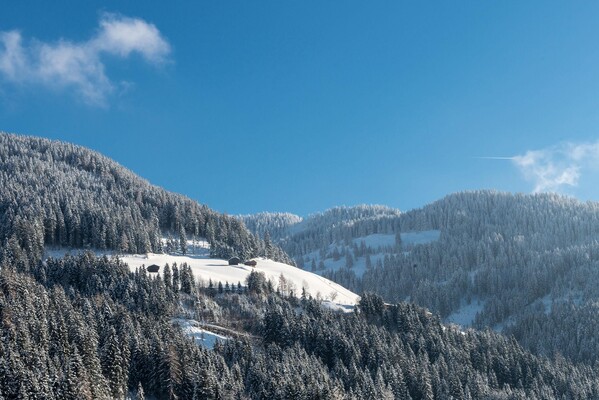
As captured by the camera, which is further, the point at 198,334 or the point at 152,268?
the point at 152,268

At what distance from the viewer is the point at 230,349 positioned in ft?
377

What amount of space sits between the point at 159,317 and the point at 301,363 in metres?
34.7

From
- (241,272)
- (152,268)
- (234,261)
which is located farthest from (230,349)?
(234,261)

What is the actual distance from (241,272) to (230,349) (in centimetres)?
6186

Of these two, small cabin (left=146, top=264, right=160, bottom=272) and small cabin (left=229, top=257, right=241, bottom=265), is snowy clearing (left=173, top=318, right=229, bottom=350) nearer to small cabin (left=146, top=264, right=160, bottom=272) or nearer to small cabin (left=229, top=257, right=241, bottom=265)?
small cabin (left=146, top=264, right=160, bottom=272)

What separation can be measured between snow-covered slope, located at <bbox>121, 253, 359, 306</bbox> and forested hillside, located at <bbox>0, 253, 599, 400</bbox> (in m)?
11.7

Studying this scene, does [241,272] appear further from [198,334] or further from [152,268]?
[198,334]

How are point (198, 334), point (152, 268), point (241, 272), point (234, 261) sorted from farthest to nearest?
point (234, 261)
point (241, 272)
point (152, 268)
point (198, 334)

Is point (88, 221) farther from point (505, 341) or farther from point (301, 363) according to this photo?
point (505, 341)

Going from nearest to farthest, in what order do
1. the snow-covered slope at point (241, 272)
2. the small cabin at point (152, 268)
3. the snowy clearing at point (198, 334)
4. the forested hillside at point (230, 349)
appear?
the forested hillside at point (230, 349), the snowy clearing at point (198, 334), the small cabin at point (152, 268), the snow-covered slope at point (241, 272)

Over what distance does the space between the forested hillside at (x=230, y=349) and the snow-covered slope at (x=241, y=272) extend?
11690 mm

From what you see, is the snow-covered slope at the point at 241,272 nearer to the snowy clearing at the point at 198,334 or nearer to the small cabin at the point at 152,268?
the small cabin at the point at 152,268

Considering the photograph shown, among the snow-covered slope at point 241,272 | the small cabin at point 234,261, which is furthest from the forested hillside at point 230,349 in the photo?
the small cabin at point 234,261

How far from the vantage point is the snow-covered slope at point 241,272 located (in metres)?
168
